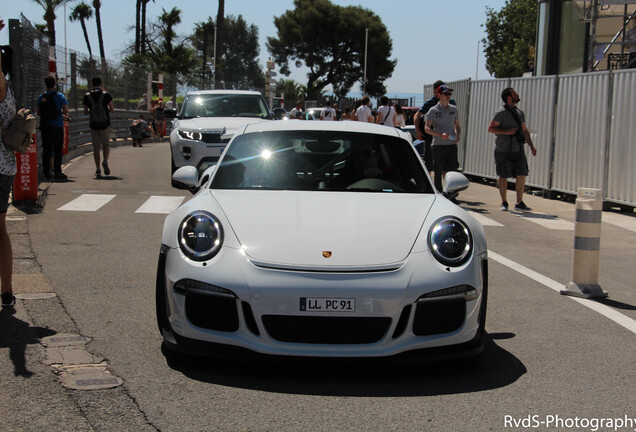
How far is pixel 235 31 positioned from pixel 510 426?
129767 millimetres

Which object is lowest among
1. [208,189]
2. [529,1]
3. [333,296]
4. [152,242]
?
[152,242]

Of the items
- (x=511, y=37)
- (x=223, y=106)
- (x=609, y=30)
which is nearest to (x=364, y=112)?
(x=223, y=106)

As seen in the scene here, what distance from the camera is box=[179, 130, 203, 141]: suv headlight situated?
1480 centimetres

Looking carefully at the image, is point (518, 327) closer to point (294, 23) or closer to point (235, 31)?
point (294, 23)

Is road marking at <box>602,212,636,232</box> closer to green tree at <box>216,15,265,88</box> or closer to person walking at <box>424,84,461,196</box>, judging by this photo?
person walking at <box>424,84,461,196</box>

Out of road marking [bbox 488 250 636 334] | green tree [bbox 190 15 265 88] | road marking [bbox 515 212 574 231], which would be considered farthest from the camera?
green tree [bbox 190 15 265 88]

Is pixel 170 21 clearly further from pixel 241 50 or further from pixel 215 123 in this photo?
pixel 215 123

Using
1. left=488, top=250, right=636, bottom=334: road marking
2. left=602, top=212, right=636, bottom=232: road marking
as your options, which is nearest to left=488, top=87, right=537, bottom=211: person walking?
left=602, top=212, right=636, bottom=232: road marking

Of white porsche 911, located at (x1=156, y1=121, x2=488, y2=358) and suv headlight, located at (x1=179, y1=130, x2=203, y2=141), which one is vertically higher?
suv headlight, located at (x1=179, y1=130, x2=203, y2=141)

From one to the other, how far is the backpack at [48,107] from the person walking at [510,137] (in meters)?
7.45

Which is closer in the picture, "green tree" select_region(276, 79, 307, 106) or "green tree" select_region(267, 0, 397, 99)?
"green tree" select_region(267, 0, 397, 99)

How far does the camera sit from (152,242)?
952 cm

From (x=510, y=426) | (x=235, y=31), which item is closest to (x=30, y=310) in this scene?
(x=510, y=426)

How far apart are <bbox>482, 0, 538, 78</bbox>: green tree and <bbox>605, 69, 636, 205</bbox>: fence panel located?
44.1 m
